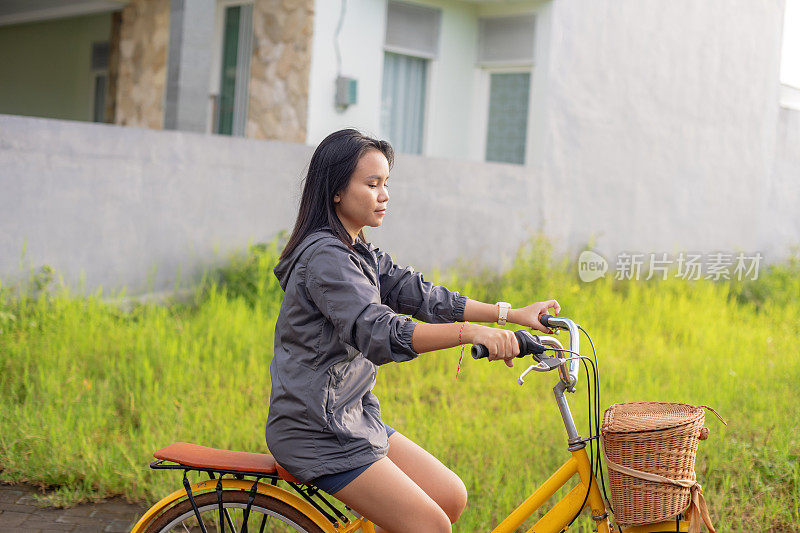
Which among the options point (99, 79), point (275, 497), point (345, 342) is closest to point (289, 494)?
point (275, 497)

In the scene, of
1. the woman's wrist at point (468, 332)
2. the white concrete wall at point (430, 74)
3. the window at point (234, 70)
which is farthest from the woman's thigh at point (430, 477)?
the window at point (234, 70)

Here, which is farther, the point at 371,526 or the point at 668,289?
the point at 668,289

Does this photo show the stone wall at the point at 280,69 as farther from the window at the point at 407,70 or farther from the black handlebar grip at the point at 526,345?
the black handlebar grip at the point at 526,345

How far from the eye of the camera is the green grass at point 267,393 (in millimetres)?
4375

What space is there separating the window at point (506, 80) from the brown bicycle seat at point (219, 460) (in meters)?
9.10

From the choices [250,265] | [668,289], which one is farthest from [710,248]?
[250,265]

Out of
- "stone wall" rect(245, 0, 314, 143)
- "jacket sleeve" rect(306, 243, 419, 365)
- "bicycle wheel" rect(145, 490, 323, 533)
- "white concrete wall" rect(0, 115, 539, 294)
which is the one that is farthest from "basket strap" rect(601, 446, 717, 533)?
"stone wall" rect(245, 0, 314, 143)

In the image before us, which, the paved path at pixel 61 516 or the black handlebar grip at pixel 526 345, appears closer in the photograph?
the black handlebar grip at pixel 526 345

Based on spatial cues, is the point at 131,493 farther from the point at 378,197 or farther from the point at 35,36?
the point at 35,36

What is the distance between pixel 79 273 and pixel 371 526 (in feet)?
16.8

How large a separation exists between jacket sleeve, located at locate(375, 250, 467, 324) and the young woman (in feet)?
0.61

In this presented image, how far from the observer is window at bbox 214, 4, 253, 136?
10.3 m

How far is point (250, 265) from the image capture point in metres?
7.61

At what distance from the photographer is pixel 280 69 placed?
970 centimetres
